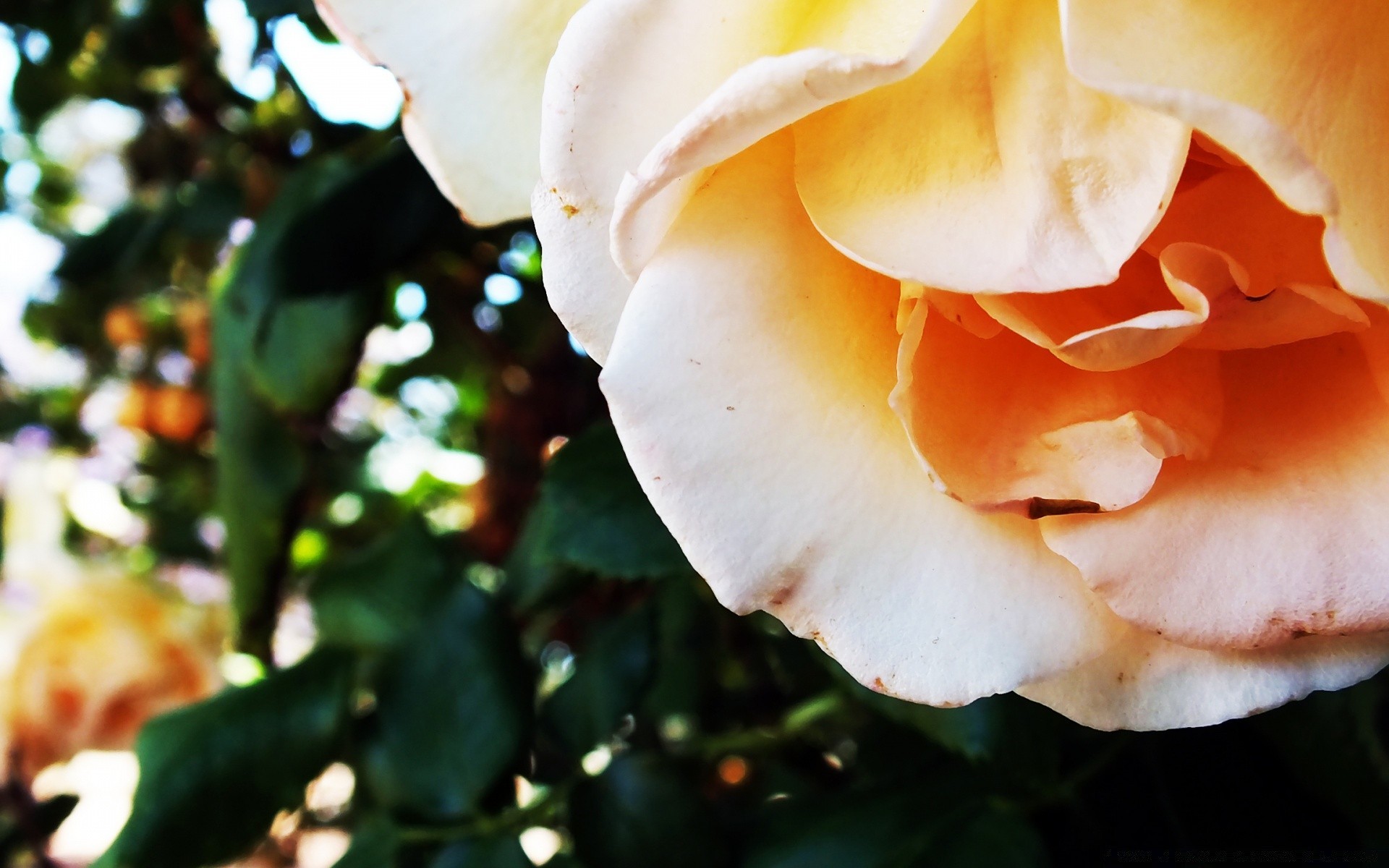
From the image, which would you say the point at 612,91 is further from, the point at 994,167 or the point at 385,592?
the point at 385,592

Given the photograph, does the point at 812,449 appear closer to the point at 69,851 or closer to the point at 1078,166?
the point at 1078,166

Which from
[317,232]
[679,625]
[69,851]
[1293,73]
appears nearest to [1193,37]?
[1293,73]

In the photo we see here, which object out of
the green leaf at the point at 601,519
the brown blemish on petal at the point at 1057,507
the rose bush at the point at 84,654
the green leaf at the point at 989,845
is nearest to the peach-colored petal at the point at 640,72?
the brown blemish on petal at the point at 1057,507

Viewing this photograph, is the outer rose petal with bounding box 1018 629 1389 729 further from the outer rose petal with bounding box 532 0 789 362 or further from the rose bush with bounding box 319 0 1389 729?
the outer rose petal with bounding box 532 0 789 362

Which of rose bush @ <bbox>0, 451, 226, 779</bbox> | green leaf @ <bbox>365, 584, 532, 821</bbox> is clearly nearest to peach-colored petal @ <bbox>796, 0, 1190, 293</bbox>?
green leaf @ <bbox>365, 584, 532, 821</bbox>

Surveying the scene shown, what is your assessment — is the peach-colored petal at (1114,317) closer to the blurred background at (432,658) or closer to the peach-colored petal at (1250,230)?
the peach-colored petal at (1250,230)

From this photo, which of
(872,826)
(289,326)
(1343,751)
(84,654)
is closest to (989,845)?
(872,826)
